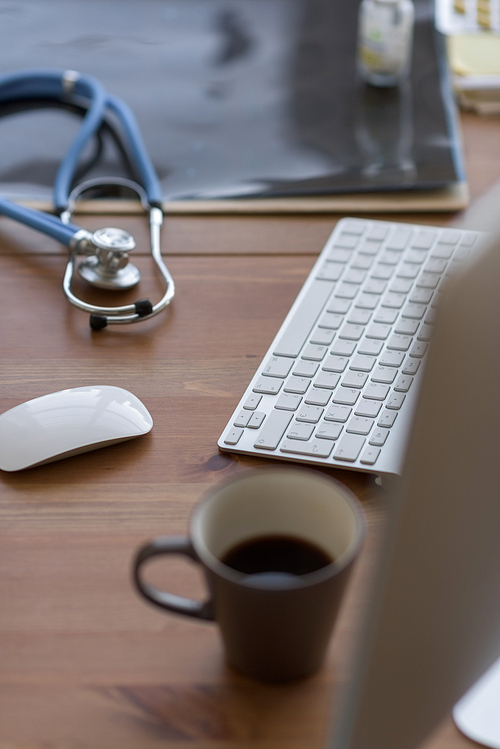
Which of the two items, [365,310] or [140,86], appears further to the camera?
[140,86]

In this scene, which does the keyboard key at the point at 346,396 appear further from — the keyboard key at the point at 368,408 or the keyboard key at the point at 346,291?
the keyboard key at the point at 346,291

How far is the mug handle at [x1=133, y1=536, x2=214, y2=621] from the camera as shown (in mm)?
316

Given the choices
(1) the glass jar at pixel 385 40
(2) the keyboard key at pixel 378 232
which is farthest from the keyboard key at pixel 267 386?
(1) the glass jar at pixel 385 40

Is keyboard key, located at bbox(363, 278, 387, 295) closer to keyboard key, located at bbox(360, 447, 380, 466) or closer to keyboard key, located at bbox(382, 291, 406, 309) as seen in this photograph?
Answer: keyboard key, located at bbox(382, 291, 406, 309)

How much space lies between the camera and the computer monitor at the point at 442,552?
0.17 m

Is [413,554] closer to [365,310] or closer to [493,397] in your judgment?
[493,397]

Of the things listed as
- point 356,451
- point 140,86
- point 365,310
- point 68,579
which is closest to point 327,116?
point 140,86

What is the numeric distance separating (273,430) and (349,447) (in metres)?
0.05

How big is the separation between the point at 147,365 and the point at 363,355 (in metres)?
0.16

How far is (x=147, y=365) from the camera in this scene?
0.56 meters

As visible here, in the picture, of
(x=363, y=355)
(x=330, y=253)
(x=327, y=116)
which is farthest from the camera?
(x=327, y=116)

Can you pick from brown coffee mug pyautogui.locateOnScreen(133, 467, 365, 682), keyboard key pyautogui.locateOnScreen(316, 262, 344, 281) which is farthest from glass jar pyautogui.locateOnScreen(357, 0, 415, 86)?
brown coffee mug pyautogui.locateOnScreen(133, 467, 365, 682)

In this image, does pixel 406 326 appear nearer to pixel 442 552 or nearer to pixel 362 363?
pixel 362 363

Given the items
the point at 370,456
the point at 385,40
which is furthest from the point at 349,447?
the point at 385,40
